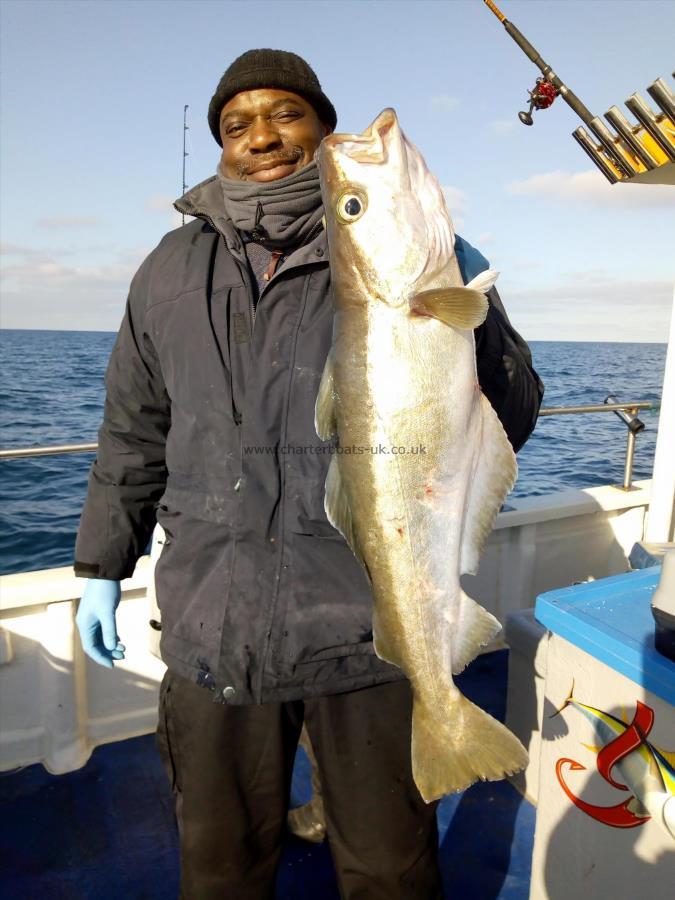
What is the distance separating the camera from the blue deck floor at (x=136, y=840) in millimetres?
3051

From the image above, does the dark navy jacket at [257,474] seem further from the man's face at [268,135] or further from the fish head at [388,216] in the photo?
the fish head at [388,216]

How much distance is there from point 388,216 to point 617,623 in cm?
142

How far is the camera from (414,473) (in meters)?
1.92

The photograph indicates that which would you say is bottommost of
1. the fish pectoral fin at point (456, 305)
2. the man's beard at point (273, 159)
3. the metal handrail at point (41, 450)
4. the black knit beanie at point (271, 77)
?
the metal handrail at point (41, 450)

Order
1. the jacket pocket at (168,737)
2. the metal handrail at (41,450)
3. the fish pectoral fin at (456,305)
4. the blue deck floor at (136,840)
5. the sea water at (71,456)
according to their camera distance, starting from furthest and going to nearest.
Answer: the sea water at (71,456) → the metal handrail at (41,450) → the blue deck floor at (136,840) → the jacket pocket at (168,737) → the fish pectoral fin at (456,305)

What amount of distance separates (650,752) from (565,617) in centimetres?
44

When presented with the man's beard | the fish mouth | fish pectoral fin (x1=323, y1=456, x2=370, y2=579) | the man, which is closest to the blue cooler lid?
the man

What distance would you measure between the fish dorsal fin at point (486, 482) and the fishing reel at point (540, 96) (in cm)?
333

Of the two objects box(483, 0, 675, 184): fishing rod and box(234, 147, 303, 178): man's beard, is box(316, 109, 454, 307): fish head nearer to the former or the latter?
box(234, 147, 303, 178): man's beard

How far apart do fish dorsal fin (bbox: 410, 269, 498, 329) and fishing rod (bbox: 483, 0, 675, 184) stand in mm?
2134

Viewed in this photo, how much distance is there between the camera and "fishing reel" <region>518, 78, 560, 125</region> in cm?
433

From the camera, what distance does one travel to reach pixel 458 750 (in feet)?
6.46

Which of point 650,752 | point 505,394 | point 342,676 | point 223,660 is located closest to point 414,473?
point 505,394

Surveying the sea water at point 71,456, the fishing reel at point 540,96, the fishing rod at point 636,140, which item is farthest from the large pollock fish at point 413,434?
the sea water at point 71,456
